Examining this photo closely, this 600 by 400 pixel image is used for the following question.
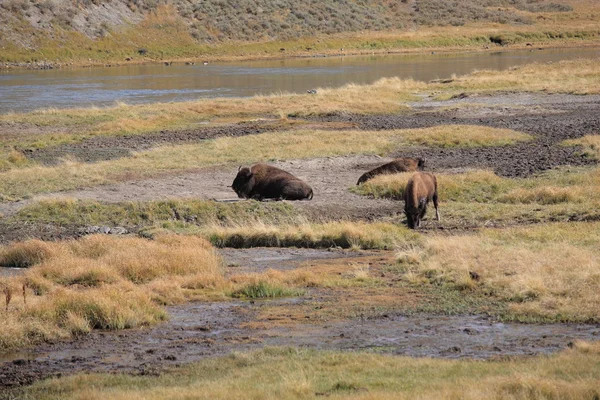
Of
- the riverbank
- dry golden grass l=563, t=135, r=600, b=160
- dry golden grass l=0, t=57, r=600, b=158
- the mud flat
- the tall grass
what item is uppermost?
the mud flat

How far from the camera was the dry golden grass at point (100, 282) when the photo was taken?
41.2 feet

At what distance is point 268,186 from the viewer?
23156mm

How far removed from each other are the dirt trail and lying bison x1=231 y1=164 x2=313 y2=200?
30.6ft

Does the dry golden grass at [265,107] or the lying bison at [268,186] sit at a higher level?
the lying bison at [268,186]

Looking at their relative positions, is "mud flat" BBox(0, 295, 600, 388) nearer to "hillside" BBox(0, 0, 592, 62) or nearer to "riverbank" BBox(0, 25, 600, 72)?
"riverbank" BBox(0, 25, 600, 72)

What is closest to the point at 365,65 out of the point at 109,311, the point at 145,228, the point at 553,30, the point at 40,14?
the point at 40,14

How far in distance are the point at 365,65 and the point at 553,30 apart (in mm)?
40367

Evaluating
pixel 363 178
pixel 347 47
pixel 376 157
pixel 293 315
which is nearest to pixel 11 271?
pixel 293 315

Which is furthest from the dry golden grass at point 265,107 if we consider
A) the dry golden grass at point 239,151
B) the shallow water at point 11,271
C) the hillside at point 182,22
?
the hillside at point 182,22

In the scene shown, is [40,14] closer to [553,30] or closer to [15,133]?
[15,133]

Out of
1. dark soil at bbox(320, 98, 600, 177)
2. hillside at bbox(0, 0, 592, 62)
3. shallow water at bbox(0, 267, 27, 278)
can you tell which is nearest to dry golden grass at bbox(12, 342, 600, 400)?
shallow water at bbox(0, 267, 27, 278)

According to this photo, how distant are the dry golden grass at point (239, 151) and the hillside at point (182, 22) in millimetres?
51080

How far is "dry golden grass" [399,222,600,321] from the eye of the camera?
12.8 m

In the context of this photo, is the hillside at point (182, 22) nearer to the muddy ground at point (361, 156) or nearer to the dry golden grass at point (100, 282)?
the muddy ground at point (361, 156)
